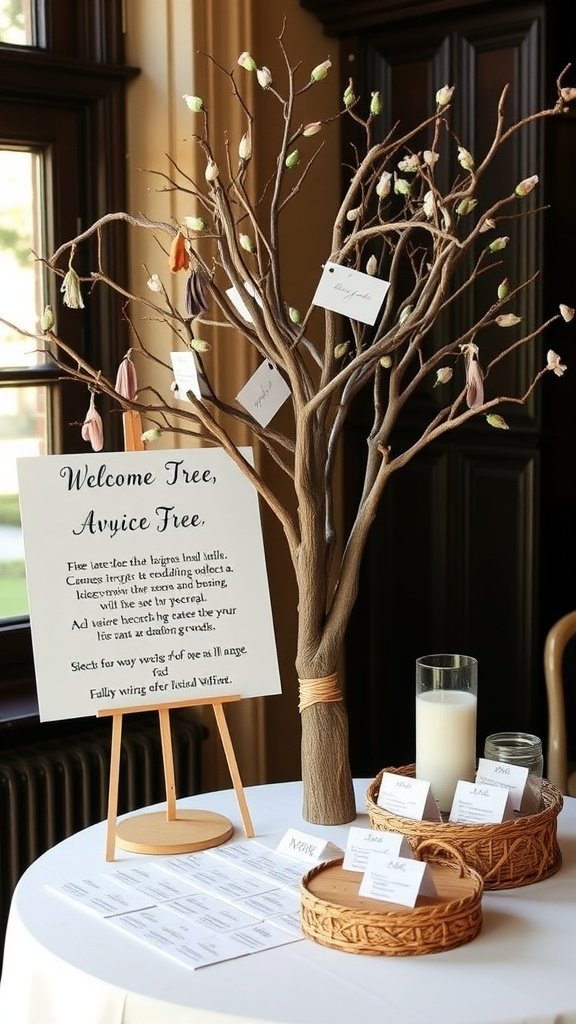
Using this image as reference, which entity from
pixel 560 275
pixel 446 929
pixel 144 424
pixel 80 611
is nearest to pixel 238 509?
pixel 80 611

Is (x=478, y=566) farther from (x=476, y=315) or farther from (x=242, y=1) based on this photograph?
(x=242, y=1)

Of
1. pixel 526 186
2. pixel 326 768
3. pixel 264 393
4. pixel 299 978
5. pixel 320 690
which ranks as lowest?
pixel 299 978

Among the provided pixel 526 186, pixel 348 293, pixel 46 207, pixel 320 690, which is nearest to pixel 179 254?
pixel 348 293

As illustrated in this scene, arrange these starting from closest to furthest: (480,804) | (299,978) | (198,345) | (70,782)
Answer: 1. (299,978)
2. (480,804)
3. (198,345)
4. (70,782)

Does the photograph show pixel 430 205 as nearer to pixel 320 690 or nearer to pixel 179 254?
pixel 179 254

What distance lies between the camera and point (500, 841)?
1693mm

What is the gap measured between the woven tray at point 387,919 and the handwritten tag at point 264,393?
2.23 ft

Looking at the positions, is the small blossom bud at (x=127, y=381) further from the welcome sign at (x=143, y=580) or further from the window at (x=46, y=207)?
the window at (x=46, y=207)

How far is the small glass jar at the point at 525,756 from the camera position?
1.77m

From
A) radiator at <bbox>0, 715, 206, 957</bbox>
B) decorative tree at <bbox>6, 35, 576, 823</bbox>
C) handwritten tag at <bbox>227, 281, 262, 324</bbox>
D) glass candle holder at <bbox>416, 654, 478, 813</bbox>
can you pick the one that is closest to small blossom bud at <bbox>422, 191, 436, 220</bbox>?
decorative tree at <bbox>6, 35, 576, 823</bbox>

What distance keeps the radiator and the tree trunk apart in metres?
0.92

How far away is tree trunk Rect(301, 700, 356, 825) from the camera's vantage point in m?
1.94

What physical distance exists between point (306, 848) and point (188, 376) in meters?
0.66

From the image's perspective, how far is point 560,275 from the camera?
294cm
